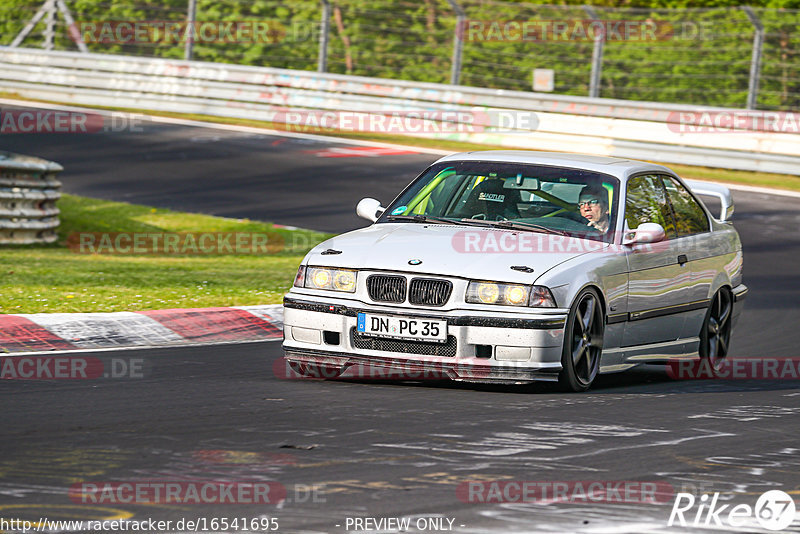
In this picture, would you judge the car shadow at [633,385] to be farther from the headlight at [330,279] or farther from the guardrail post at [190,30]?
the guardrail post at [190,30]

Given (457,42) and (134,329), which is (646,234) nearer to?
(134,329)

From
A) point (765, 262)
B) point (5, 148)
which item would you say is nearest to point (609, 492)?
point (765, 262)

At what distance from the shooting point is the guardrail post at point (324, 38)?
2684 cm

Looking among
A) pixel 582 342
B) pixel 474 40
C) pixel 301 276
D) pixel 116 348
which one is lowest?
pixel 116 348

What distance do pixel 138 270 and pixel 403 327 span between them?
6216 mm

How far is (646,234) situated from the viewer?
8.54 meters

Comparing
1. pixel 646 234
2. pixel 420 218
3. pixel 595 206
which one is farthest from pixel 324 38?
pixel 646 234

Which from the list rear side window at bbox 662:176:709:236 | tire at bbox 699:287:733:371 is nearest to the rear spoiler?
rear side window at bbox 662:176:709:236

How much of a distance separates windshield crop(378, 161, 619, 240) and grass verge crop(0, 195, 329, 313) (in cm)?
278

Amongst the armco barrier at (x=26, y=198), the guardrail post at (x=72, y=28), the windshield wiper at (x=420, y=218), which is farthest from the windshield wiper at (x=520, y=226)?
the guardrail post at (x=72, y=28)

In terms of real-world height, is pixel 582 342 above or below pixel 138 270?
above

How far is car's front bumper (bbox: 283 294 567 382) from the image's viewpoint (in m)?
7.64

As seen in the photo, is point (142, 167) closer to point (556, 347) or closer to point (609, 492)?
point (556, 347)

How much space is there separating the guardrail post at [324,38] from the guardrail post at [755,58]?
25.9 feet
